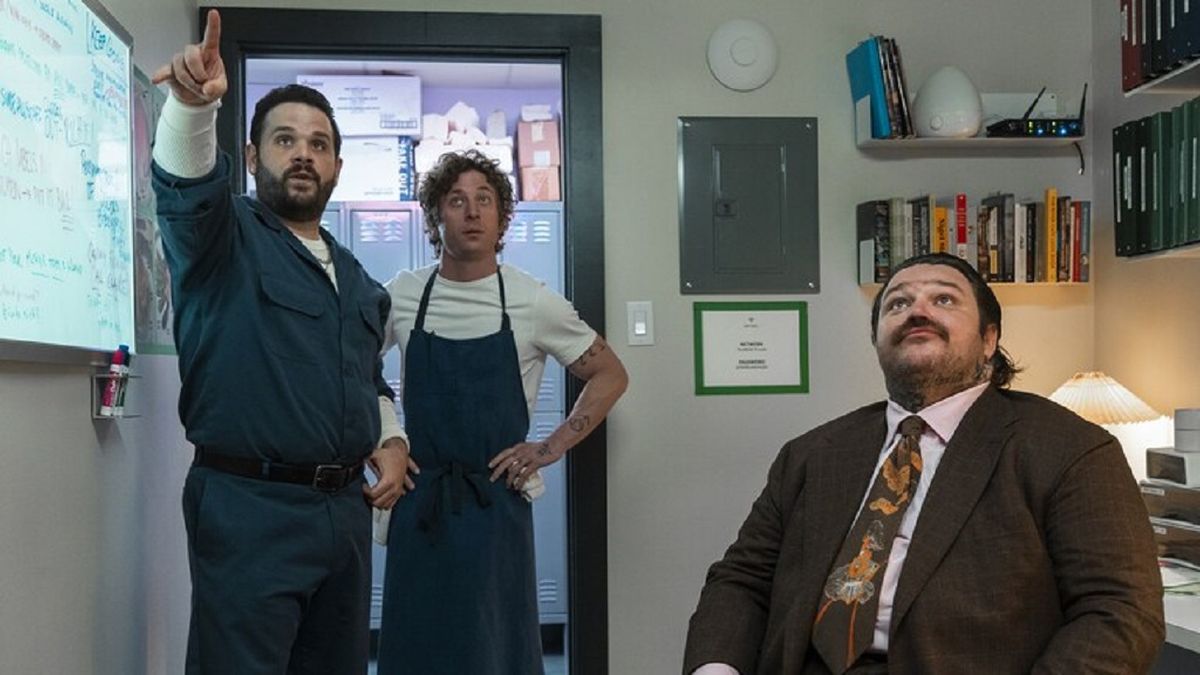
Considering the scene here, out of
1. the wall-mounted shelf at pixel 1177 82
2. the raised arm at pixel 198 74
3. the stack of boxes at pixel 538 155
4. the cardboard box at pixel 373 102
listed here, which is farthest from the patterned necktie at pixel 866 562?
the cardboard box at pixel 373 102

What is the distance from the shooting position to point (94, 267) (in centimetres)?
210

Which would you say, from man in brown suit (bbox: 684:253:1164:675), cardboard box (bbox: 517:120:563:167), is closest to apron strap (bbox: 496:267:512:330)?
man in brown suit (bbox: 684:253:1164:675)

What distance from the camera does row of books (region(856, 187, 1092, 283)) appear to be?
3.28 meters

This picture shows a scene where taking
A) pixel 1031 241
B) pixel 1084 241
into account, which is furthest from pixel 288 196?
pixel 1084 241

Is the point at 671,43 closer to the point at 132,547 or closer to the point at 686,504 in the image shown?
the point at 686,504

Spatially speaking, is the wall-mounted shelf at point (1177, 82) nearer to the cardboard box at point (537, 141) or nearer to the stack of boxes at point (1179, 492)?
the stack of boxes at point (1179, 492)

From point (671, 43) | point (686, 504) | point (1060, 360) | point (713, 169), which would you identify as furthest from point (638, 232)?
point (1060, 360)

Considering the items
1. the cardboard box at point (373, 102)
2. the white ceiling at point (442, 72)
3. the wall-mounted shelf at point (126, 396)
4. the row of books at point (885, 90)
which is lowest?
the wall-mounted shelf at point (126, 396)

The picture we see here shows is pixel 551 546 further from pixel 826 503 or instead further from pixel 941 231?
pixel 826 503

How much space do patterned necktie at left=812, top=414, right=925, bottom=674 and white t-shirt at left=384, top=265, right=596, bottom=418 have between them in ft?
3.78

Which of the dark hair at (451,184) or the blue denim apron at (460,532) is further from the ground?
the dark hair at (451,184)

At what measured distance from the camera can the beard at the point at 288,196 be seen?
2.14 meters

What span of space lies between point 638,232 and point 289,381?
5.02 ft

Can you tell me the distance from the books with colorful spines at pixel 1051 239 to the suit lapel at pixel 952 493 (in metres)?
1.56
